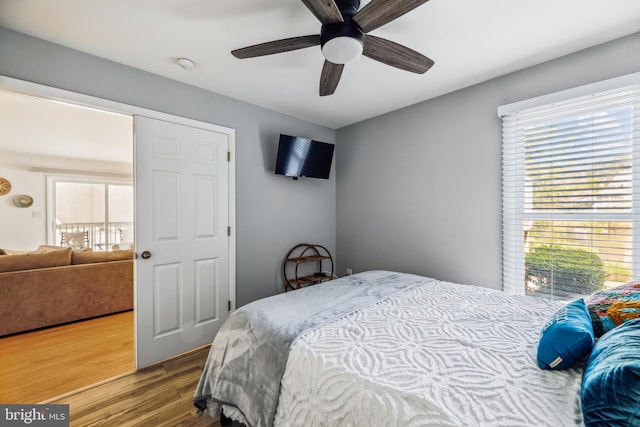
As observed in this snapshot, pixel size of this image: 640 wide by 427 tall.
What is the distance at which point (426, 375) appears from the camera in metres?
0.99

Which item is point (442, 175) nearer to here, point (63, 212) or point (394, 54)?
point (394, 54)

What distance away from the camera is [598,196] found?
6.51 feet

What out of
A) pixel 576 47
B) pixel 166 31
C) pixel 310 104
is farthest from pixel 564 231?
pixel 166 31

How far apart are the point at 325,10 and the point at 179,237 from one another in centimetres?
218

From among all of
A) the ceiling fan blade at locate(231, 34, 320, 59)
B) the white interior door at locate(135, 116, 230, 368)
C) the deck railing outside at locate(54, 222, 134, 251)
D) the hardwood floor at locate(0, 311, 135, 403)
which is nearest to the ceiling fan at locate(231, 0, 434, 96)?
the ceiling fan blade at locate(231, 34, 320, 59)

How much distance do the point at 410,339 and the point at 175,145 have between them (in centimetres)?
245

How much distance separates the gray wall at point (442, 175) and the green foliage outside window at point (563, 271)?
25 cm

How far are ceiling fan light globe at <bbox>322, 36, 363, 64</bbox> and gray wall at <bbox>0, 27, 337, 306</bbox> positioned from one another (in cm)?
164

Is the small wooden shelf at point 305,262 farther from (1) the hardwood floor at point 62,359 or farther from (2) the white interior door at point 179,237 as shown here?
(1) the hardwood floor at point 62,359

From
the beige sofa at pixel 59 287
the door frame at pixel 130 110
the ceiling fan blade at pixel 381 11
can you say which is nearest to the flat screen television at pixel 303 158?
the door frame at pixel 130 110

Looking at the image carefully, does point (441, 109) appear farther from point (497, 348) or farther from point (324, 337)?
point (324, 337)

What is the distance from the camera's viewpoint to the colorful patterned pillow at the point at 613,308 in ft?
3.50

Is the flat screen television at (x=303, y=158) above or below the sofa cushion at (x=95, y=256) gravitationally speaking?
above

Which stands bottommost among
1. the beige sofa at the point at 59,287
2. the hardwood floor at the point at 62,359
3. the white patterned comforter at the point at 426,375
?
the hardwood floor at the point at 62,359
